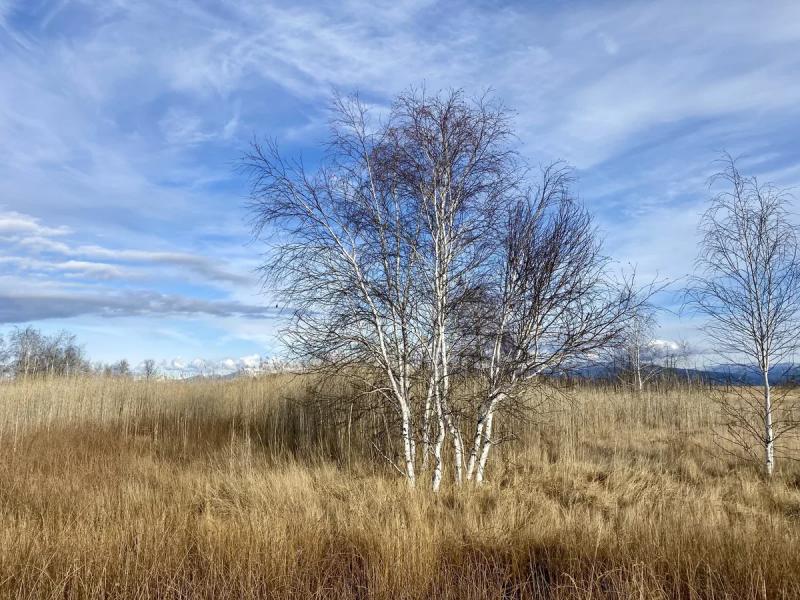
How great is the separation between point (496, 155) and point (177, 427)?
10.8 metres

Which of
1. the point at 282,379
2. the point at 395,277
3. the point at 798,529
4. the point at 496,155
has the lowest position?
the point at 798,529

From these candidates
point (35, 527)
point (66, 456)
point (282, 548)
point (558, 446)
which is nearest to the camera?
point (282, 548)

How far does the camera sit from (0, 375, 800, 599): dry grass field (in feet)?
14.0

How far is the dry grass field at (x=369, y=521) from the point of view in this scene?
427 centimetres

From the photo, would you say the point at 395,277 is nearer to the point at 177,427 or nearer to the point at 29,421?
the point at 177,427

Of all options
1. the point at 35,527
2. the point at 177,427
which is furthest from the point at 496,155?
the point at 177,427

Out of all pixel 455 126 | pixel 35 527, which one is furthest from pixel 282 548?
pixel 455 126

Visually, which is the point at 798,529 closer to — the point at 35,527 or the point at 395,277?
the point at 395,277

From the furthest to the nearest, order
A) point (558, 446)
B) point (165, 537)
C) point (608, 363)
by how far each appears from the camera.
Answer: point (558, 446), point (608, 363), point (165, 537)

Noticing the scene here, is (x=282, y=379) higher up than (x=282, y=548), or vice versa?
(x=282, y=379)

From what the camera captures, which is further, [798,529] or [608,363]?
[608,363]

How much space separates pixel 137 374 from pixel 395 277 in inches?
548

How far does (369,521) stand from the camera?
17.6 feet

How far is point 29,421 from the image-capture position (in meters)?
14.0
